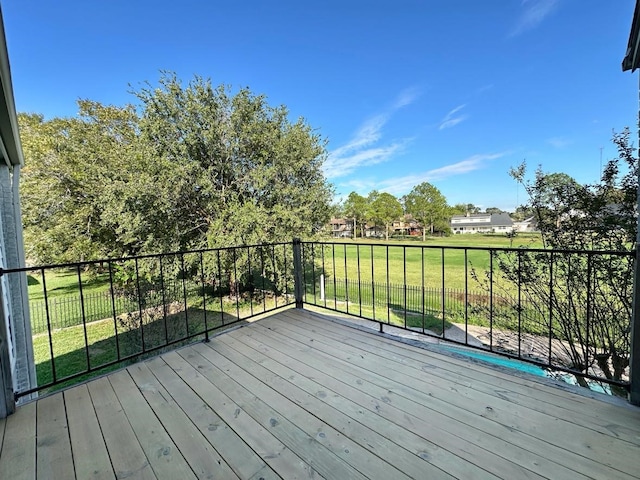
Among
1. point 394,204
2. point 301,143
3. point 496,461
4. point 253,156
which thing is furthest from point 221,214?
point 394,204

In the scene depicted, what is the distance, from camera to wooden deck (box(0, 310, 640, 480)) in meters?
1.13

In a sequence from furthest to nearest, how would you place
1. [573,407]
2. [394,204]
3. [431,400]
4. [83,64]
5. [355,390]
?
[394,204] < [83,64] < [355,390] < [431,400] < [573,407]

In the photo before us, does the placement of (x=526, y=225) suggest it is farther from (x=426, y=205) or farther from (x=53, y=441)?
(x=426, y=205)

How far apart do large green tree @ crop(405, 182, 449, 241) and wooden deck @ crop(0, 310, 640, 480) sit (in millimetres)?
31981

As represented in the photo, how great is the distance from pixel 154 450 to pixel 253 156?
851 cm

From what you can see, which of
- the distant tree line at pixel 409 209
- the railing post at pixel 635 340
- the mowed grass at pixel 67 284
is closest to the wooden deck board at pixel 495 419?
the railing post at pixel 635 340

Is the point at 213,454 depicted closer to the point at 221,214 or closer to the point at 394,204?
the point at 221,214

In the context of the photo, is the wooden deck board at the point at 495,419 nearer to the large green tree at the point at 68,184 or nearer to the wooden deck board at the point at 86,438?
the wooden deck board at the point at 86,438

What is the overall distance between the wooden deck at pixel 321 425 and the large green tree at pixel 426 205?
3198cm

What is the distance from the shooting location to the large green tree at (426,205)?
104ft

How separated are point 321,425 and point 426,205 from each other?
3296 cm

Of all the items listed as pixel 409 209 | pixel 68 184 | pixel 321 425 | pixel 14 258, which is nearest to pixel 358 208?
pixel 409 209

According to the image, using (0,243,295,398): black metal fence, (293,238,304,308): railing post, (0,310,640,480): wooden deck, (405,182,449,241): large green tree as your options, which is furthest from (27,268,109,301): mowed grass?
(405,182,449,241): large green tree

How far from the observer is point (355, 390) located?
5.56 ft
